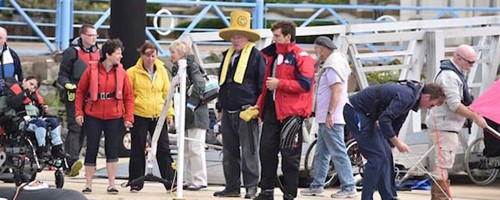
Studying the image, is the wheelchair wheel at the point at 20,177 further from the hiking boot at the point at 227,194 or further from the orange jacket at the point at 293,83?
the orange jacket at the point at 293,83

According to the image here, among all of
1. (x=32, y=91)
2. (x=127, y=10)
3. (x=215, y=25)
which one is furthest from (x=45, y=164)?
(x=215, y=25)

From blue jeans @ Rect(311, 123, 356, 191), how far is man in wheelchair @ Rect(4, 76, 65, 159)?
2867mm

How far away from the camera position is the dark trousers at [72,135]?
1650cm

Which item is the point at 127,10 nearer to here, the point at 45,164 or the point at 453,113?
the point at 45,164

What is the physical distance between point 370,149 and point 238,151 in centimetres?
200

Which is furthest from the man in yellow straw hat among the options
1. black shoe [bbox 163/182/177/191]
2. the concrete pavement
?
black shoe [bbox 163/182/177/191]

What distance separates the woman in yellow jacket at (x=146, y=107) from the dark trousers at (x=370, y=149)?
2492 mm

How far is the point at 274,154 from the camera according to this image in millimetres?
13891

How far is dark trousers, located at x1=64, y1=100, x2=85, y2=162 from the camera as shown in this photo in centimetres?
1650

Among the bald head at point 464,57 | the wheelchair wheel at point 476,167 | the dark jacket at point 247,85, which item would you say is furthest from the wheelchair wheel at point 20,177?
the wheelchair wheel at point 476,167

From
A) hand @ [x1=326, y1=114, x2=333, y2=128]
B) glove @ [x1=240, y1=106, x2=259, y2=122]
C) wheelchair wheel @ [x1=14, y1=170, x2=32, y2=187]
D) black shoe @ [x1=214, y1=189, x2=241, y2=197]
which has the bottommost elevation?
black shoe @ [x1=214, y1=189, x2=241, y2=197]

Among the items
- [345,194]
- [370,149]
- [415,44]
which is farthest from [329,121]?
[415,44]

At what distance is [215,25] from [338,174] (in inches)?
519

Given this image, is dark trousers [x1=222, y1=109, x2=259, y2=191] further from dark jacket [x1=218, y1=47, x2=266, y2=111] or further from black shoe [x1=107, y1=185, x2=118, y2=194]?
black shoe [x1=107, y1=185, x2=118, y2=194]
